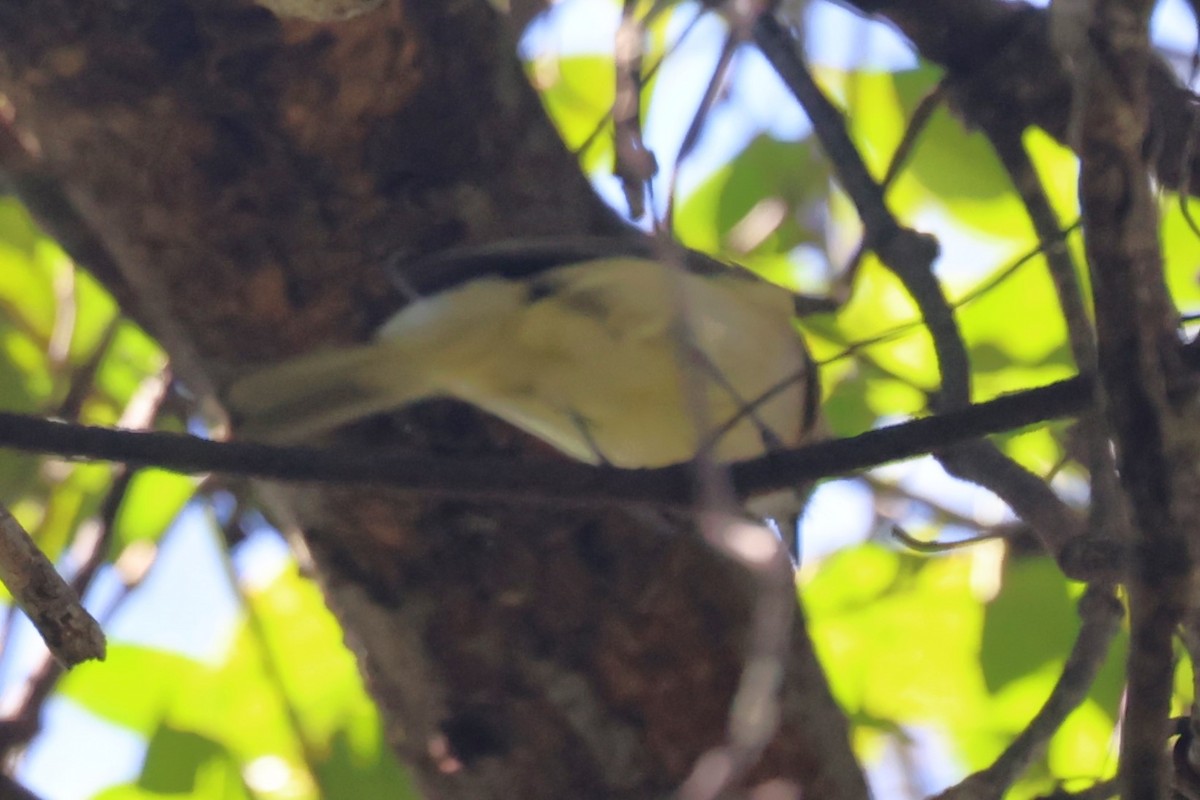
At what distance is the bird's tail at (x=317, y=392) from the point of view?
5.63 feet

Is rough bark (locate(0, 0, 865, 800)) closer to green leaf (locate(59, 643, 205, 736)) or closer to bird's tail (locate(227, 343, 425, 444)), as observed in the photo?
bird's tail (locate(227, 343, 425, 444))

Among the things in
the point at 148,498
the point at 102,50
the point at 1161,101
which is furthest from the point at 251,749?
the point at 1161,101

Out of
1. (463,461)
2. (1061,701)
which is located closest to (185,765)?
(463,461)

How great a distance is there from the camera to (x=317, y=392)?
1.77 m

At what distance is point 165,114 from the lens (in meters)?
1.82

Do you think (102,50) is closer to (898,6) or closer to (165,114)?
(165,114)

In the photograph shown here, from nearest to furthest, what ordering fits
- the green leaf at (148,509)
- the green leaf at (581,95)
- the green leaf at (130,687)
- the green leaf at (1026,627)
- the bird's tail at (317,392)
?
the bird's tail at (317,392) → the green leaf at (1026,627) → the green leaf at (130,687) → the green leaf at (148,509) → the green leaf at (581,95)

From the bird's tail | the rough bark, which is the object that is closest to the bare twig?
the bird's tail

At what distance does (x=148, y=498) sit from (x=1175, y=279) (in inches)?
70.4

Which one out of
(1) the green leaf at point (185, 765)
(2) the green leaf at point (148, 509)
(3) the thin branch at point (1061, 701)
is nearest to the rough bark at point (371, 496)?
(1) the green leaf at point (185, 765)

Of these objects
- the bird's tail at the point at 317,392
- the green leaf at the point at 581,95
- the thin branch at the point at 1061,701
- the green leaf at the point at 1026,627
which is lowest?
the thin branch at the point at 1061,701

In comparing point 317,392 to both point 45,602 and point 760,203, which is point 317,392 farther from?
point 760,203

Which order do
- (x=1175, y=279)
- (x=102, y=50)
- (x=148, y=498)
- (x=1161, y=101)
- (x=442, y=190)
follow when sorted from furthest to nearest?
(x=148, y=498), (x=1175, y=279), (x=442, y=190), (x=102, y=50), (x=1161, y=101)

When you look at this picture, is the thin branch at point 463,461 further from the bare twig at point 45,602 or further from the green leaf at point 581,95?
the green leaf at point 581,95
